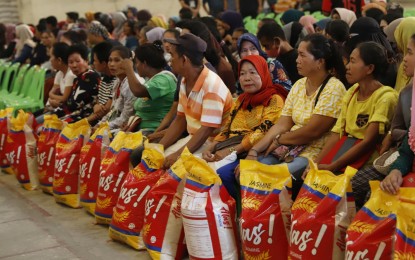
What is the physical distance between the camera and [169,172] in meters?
4.88

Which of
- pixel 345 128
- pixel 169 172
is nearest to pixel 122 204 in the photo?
pixel 169 172

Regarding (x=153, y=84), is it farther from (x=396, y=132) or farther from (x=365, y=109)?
(x=396, y=132)

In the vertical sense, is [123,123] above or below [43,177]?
above

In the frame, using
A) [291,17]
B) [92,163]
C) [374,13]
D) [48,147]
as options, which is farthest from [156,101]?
[291,17]

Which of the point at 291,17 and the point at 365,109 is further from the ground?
the point at 365,109

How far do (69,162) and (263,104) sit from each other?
6.51 ft

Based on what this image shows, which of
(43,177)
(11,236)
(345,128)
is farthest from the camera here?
(43,177)

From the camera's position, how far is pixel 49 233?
581 centimetres

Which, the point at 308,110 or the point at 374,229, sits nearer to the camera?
the point at 374,229

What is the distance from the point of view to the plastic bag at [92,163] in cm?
600

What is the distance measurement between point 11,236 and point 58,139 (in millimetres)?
1074

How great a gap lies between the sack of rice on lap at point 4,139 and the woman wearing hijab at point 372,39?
141 inches

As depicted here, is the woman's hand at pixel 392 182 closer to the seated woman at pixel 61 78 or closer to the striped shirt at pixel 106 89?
the striped shirt at pixel 106 89

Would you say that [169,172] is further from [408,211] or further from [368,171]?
[408,211]
